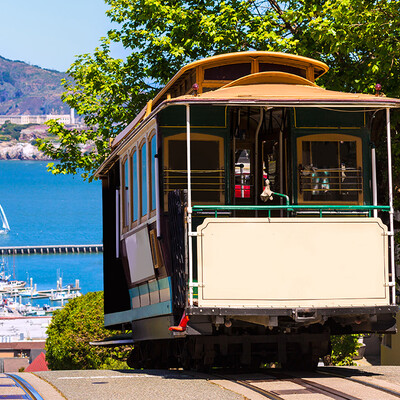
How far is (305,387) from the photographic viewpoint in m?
10.3

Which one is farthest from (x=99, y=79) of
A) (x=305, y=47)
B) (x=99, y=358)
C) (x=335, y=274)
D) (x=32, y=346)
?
(x=32, y=346)

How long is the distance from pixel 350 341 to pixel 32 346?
72673 mm

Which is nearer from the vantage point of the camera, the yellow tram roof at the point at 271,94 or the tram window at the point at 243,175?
the yellow tram roof at the point at 271,94

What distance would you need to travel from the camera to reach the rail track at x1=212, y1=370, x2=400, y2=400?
9594 mm

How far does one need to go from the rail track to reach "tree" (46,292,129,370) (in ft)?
56.4

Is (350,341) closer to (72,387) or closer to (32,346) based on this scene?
(72,387)

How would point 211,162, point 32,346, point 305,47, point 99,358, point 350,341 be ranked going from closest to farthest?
point 211,162
point 305,47
point 350,341
point 99,358
point 32,346

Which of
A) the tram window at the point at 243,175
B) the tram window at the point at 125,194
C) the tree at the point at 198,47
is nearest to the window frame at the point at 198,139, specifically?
the tram window at the point at 243,175

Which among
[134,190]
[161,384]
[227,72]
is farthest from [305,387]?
[227,72]

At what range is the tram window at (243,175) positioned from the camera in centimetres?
1302

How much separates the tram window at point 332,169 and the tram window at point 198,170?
1.17 metres

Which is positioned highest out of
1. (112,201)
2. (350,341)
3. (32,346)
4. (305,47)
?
(305,47)

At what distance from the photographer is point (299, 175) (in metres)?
12.4

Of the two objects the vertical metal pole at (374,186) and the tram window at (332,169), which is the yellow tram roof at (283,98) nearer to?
the tram window at (332,169)
